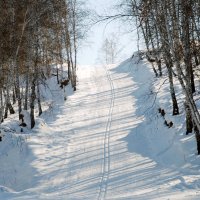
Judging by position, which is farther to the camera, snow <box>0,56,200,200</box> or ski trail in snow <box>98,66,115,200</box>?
snow <box>0,56,200,200</box>

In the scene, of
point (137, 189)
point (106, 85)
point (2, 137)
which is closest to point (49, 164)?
point (2, 137)

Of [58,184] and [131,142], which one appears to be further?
[131,142]

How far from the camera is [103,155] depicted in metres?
16.8

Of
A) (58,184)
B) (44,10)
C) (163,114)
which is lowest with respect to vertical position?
(58,184)

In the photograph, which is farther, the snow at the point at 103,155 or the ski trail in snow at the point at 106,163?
the snow at the point at 103,155

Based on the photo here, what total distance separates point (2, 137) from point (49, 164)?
12.8ft

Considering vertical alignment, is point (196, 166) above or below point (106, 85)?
below

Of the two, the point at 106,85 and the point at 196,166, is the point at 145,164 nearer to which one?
the point at 196,166

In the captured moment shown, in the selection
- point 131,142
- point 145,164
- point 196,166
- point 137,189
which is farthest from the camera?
point 131,142

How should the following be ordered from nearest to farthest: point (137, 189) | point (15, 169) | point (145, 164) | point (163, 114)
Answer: point (137, 189), point (145, 164), point (15, 169), point (163, 114)

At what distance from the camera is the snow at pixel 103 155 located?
41.3ft

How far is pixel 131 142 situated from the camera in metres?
18.4

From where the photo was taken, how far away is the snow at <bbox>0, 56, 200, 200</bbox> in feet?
41.3

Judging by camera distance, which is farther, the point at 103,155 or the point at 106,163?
the point at 103,155
